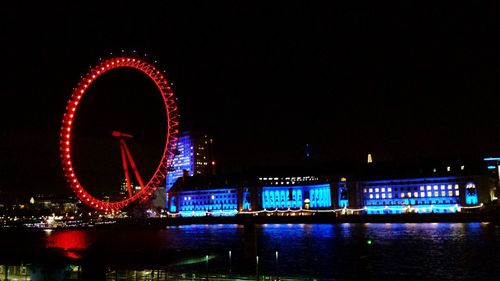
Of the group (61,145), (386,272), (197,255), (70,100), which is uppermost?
(70,100)

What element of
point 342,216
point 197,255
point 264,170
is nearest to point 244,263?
point 197,255

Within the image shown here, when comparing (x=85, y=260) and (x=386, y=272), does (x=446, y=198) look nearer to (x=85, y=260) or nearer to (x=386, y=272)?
(x=386, y=272)

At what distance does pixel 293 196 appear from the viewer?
137m

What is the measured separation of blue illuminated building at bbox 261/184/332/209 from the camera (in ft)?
436

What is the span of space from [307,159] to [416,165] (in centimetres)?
3560

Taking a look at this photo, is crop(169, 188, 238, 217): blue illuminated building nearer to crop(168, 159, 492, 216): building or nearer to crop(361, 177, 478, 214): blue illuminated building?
crop(168, 159, 492, 216): building

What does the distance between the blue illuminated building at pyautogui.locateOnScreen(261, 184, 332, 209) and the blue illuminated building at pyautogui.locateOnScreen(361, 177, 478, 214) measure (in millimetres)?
14166

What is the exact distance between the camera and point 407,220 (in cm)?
9856

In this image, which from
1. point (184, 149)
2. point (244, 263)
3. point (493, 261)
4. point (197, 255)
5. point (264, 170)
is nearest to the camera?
point (197, 255)

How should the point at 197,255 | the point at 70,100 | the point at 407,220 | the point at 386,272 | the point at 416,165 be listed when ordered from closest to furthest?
Result: the point at 197,255
the point at 386,272
the point at 70,100
the point at 407,220
the point at 416,165

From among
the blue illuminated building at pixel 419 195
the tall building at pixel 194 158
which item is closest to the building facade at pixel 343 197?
the blue illuminated building at pixel 419 195

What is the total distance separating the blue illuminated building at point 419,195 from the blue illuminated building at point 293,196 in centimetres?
1417

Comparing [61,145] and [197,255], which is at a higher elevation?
[61,145]

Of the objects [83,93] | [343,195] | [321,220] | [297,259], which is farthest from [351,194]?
[297,259]
